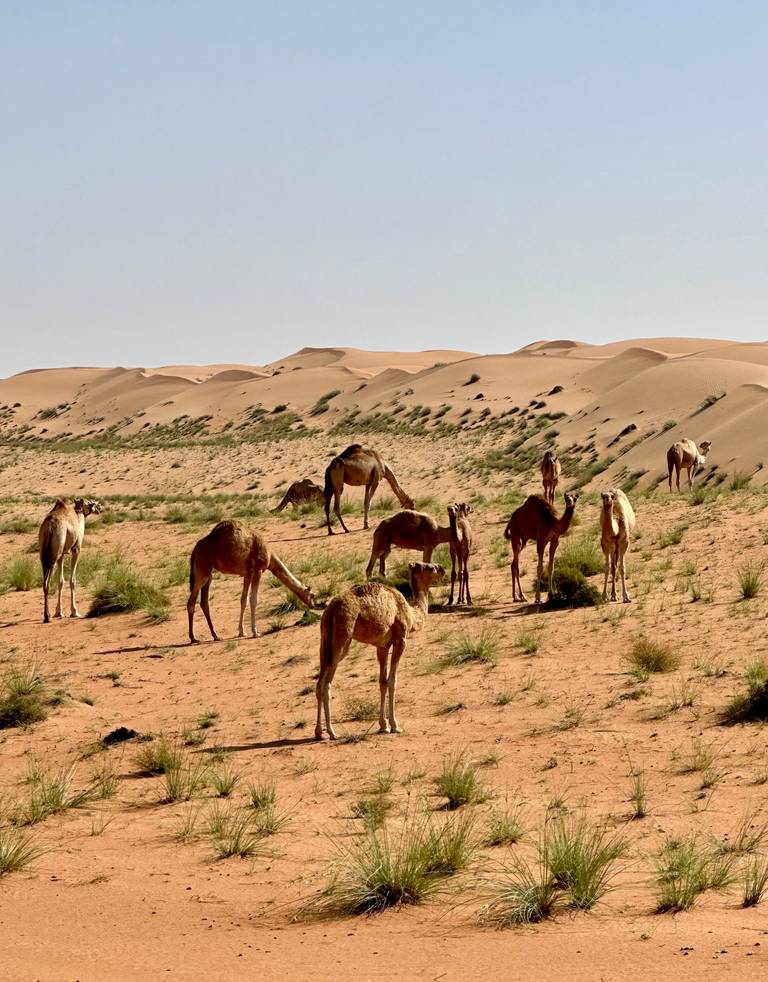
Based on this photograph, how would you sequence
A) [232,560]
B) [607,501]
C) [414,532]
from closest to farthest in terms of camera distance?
1. [232,560]
2. [607,501]
3. [414,532]

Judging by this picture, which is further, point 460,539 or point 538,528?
point 538,528

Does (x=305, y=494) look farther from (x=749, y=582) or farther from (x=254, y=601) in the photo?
(x=749, y=582)

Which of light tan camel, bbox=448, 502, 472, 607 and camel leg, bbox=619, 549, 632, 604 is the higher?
light tan camel, bbox=448, 502, 472, 607

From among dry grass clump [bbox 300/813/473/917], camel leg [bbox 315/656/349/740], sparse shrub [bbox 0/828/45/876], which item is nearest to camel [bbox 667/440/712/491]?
camel leg [bbox 315/656/349/740]

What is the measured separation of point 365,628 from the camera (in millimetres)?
10930

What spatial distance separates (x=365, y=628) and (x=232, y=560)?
5.01 m

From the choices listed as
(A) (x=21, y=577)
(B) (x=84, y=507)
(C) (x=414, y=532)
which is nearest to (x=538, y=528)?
(C) (x=414, y=532)

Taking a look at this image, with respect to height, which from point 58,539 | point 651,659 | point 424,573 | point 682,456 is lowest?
point 651,659

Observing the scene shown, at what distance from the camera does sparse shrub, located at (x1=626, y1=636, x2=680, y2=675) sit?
1300cm

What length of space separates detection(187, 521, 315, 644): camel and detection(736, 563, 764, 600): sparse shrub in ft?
18.8

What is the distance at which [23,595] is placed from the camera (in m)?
19.9

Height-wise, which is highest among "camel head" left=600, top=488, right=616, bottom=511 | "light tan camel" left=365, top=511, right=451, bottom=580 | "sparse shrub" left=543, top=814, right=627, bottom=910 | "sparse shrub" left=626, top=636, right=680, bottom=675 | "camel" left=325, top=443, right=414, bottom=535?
"camel" left=325, top=443, right=414, bottom=535

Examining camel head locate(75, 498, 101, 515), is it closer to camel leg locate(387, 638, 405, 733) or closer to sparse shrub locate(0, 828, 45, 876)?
camel leg locate(387, 638, 405, 733)

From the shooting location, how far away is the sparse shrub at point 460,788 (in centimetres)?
912
